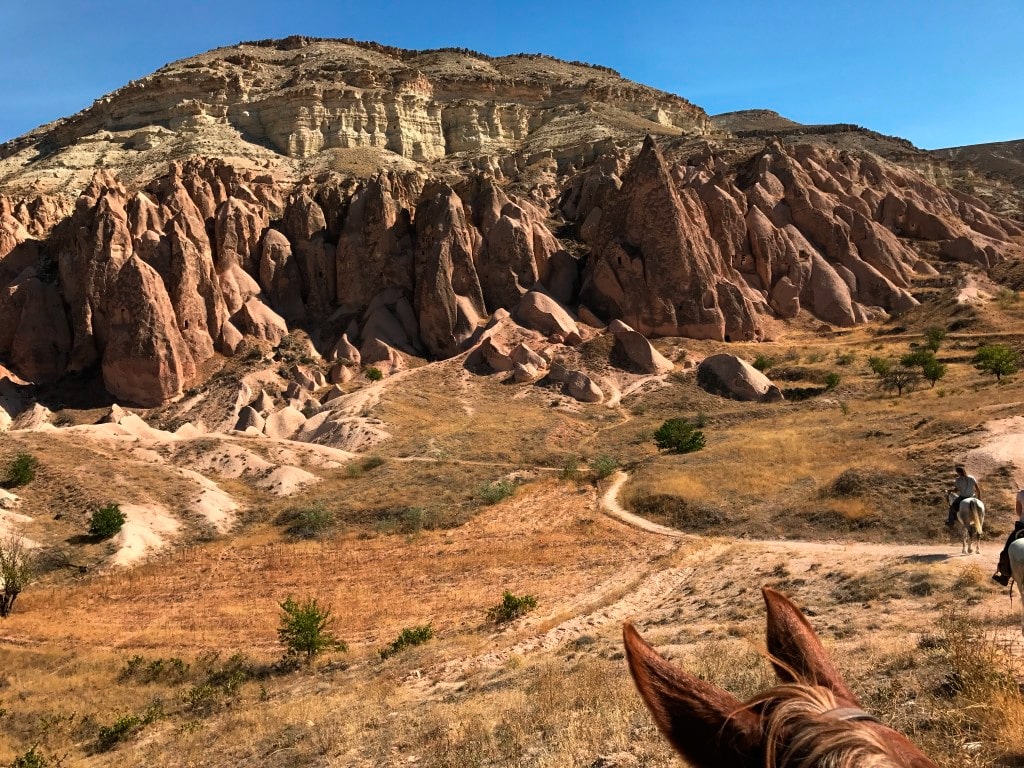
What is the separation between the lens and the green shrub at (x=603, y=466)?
2670cm

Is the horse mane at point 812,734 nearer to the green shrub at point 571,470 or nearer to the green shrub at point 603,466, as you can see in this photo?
the green shrub at point 603,466

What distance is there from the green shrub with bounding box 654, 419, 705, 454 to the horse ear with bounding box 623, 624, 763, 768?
1097 inches

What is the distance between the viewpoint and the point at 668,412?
36656 millimetres

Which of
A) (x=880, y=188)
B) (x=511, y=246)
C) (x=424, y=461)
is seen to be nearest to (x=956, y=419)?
(x=424, y=461)

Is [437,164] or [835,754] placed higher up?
[437,164]

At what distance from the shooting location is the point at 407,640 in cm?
1302

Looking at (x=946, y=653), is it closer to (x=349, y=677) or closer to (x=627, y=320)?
(x=349, y=677)

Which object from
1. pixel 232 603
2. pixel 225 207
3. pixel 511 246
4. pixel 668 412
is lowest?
pixel 232 603

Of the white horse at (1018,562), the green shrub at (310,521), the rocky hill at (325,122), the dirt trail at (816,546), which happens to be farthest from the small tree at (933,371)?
the rocky hill at (325,122)

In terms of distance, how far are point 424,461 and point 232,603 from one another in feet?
44.5

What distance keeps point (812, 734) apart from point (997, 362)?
38.1 metres

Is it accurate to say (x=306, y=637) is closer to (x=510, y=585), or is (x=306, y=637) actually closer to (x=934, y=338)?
(x=510, y=585)

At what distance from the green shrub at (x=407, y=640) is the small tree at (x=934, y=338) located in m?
37.4

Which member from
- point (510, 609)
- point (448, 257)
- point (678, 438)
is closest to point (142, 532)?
point (510, 609)
